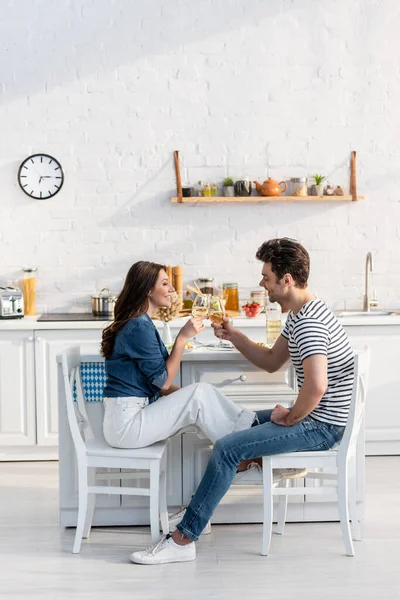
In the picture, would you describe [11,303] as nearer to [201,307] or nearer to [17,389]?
[17,389]

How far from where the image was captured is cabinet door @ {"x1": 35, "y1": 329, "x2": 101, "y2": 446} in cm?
528

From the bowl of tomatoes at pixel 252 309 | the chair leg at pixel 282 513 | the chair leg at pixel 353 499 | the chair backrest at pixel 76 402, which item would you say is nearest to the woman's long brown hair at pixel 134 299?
the chair backrest at pixel 76 402

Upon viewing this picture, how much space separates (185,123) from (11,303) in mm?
1500

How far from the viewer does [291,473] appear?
372 centimetres

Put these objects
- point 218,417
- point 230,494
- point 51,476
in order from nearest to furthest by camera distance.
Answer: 1. point 218,417
2. point 230,494
3. point 51,476

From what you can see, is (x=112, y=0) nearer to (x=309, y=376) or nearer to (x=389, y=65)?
(x=389, y=65)

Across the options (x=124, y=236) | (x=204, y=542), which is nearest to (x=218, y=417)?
(x=204, y=542)

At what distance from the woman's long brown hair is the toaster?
1810 millimetres

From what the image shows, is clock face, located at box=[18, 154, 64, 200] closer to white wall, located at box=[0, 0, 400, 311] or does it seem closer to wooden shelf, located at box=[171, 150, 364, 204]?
white wall, located at box=[0, 0, 400, 311]

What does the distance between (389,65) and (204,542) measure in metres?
3.29

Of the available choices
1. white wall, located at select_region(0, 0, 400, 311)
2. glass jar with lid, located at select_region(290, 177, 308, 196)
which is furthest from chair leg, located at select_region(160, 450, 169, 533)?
glass jar with lid, located at select_region(290, 177, 308, 196)

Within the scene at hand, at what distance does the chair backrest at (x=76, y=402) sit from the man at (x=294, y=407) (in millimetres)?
492

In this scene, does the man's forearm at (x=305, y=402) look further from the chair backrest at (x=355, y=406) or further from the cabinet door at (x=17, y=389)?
the cabinet door at (x=17, y=389)

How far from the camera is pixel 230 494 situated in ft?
13.3
